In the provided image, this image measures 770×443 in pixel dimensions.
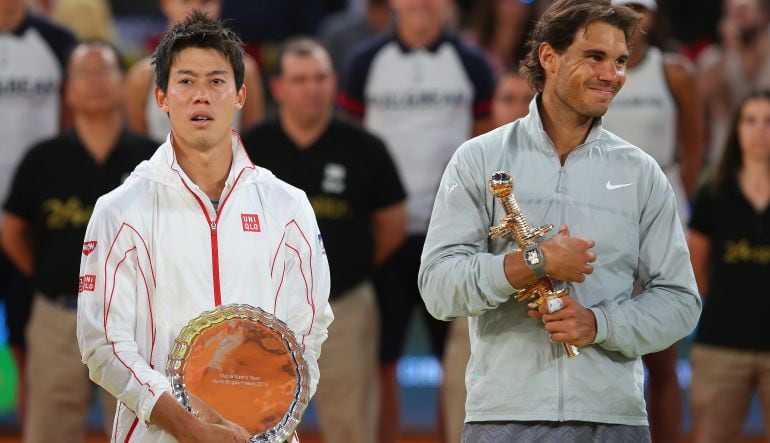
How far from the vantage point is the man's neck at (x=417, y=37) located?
8.03 m

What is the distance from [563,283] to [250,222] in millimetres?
969

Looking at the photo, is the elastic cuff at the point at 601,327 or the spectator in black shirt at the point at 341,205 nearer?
the elastic cuff at the point at 601,327

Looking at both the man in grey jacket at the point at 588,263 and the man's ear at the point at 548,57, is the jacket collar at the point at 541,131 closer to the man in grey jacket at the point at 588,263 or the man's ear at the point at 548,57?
the man in grey jacket at the point at 588,263

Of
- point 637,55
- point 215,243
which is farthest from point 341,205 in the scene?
point 215,243

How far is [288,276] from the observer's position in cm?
407

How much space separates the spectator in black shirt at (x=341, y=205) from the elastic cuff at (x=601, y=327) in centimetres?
332

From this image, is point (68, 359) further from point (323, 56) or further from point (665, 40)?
point (665, 40)

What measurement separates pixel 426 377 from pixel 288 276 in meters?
5.19

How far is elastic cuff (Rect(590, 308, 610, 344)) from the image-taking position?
4016 mm

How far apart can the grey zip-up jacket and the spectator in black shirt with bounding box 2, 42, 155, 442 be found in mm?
3219

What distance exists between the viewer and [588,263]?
3.99 meters

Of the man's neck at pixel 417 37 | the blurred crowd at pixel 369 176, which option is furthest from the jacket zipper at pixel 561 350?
the man's neck at pixel 417 37

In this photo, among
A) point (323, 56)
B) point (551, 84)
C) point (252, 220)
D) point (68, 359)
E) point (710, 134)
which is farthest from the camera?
point (710, 134)

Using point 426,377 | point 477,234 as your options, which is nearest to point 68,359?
point 426,377
